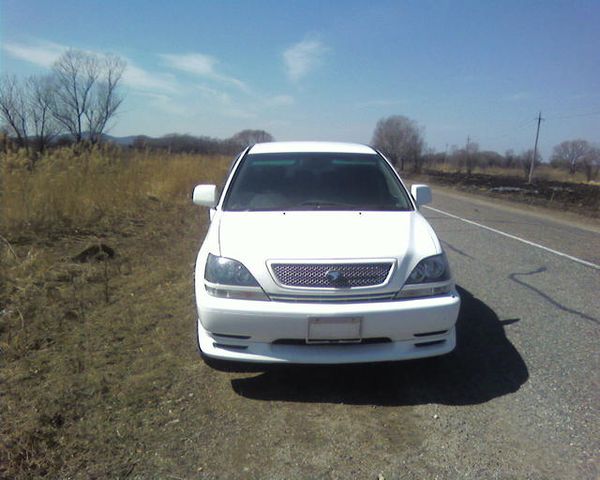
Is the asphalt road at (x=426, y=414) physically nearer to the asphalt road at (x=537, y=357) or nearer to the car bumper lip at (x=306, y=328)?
the asphalt road at (x=537, y=357)

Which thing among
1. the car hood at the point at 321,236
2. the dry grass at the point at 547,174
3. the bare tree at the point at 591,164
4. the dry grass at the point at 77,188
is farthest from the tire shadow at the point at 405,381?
the bare tree at the point at 591,164

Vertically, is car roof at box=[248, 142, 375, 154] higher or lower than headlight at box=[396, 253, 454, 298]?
higher

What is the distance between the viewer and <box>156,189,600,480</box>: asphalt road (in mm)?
2326

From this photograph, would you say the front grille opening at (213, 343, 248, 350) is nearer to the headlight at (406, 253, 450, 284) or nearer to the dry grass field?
the dry grass field

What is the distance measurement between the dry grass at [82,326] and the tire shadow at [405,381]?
2.20ft

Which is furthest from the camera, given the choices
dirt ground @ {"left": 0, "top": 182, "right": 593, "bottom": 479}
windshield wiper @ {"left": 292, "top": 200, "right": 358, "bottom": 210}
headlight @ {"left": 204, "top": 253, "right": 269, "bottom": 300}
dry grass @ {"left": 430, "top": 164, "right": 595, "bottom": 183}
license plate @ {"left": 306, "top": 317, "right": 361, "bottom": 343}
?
dry grass @ {"left": 430, "top": 164, "right": 595, "bottom": 183}

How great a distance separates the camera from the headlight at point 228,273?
9.26 feet

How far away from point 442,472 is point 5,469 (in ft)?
7.12

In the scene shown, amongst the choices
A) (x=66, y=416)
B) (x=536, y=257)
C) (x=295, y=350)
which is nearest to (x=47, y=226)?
(x=66, y=416)

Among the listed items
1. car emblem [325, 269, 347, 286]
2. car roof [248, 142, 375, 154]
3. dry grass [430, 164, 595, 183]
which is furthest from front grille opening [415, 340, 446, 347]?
dry grass [430, 164, 595, 183]

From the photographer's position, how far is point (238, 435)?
256 cm

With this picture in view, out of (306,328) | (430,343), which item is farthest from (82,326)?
(430,343)

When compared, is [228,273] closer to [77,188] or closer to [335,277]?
[335,277]

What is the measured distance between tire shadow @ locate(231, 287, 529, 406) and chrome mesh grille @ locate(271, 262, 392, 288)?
31.4 inches
